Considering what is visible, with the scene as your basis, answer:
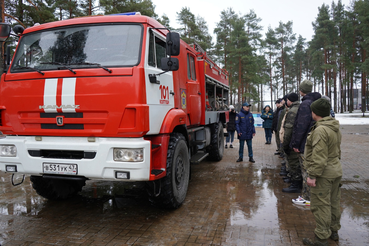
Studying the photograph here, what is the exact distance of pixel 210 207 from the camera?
4684mm

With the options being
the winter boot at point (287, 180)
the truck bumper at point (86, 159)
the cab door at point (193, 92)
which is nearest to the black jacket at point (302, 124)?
the winter boot at point (287, 180)

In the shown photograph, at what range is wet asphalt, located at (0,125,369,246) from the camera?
140 inches

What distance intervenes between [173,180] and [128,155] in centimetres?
106

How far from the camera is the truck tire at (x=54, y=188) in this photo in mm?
4696

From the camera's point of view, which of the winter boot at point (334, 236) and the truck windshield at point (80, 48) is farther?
the truck windshield at point (80, 48)

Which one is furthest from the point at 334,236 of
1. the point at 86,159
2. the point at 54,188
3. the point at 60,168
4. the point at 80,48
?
the point at 54,188

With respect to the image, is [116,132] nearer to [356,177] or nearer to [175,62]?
[175,62]

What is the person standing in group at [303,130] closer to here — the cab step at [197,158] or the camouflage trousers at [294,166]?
the camouflage trousers at [294,166]

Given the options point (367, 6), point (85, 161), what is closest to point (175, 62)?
point (85, 161)

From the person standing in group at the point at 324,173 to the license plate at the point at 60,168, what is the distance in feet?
9.84

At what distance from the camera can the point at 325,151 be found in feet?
10.7

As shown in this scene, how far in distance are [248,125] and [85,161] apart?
5.86m

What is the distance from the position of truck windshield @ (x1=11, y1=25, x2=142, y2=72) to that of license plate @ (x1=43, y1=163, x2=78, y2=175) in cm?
133

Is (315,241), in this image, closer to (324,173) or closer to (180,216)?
(324,173)
